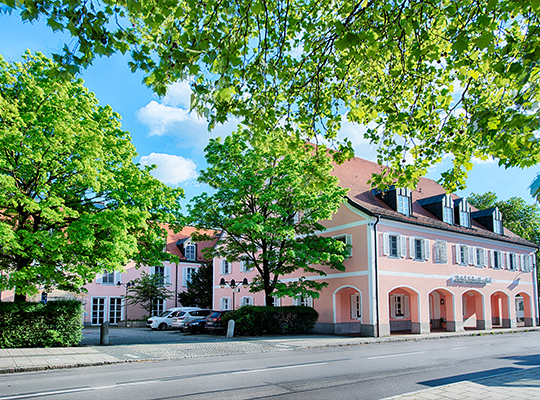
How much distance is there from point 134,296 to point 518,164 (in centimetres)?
3318

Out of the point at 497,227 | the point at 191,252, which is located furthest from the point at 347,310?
the point at 191,252

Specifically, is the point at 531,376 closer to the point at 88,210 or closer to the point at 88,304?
the point at 88,210

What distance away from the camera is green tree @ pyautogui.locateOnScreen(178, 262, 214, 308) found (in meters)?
39.2

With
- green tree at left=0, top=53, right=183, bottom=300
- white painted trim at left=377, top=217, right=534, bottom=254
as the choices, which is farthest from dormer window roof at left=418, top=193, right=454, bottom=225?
green tree at left=0, top=53, right=183, bottom=300

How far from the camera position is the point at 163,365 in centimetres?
1283

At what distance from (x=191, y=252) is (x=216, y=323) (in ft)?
70.6

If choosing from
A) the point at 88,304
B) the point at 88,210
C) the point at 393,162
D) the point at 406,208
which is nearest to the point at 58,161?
the point at 88,210

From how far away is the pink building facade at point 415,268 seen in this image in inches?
970

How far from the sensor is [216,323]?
25469 mm

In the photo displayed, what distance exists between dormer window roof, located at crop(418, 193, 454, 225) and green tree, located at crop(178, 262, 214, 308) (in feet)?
64.7

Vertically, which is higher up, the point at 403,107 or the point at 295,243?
the point at 403,107

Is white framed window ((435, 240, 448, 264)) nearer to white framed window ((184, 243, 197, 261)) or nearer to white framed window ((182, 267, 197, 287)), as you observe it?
white framed window ((182, 267, 197, 287))

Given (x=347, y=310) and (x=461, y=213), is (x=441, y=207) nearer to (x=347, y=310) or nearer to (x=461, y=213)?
(x=461, y=213)

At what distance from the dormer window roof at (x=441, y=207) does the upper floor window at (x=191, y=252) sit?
24800 mm
